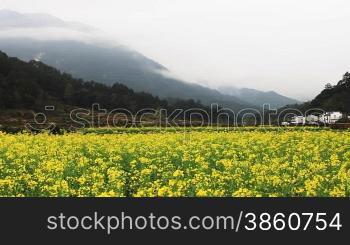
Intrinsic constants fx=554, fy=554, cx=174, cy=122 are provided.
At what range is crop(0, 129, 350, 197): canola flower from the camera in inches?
474

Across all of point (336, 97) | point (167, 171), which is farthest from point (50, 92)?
point (167, 171)

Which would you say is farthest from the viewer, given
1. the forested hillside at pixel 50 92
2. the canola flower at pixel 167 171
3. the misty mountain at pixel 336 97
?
the forested hillside at pixel 50 92

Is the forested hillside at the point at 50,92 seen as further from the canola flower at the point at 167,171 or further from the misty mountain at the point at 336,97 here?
the canola flower at the point at 167,171

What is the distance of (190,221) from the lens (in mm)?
8555

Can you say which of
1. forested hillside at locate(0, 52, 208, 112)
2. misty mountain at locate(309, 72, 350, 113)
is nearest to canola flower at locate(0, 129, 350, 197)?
misty mountain at locate(309, 72, 350, 113)

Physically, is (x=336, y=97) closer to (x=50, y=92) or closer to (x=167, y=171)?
(x=50, y=92)

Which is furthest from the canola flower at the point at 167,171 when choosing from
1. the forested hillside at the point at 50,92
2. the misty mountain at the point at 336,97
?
the forested hillside at the point at 50,92

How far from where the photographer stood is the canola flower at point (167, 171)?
12.0m

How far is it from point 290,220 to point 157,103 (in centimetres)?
11284

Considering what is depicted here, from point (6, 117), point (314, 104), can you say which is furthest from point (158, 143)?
point (314, 104)

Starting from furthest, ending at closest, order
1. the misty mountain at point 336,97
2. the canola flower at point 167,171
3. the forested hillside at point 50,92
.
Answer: the forested hillside at point 50,92 < the misty mountain at point 336,97 < the canola flower at point 167,171

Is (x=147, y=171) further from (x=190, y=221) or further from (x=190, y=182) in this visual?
(x=190, y=221)

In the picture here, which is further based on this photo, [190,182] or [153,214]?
[190,182]

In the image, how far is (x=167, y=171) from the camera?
15.6 metres
